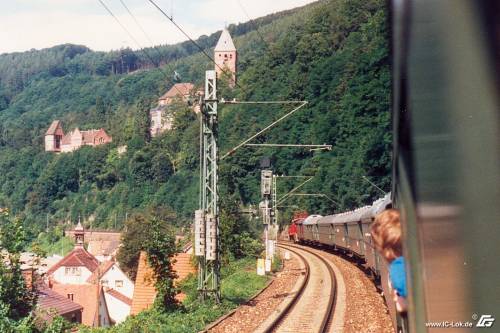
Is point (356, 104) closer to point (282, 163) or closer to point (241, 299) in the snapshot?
point (282, 163)

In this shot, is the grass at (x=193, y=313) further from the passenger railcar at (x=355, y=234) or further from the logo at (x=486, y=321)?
the logo at (x=486, y=321)

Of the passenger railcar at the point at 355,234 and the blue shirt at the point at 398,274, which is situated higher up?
the blue shirt at the point at 398,274

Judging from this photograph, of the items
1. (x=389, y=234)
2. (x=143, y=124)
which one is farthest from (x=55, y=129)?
(x=389, y=234)

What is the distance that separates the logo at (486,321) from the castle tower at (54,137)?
576ft

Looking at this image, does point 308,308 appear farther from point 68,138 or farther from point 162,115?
point 68,138

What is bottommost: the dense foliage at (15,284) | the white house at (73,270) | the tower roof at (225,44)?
the white house at (73,270)

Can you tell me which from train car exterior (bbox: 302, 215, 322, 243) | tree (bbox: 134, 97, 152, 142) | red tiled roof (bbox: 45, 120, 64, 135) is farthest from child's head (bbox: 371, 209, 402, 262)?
red tiled roof (bbox: 45, 120, 64, 135)

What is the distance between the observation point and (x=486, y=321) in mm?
1636

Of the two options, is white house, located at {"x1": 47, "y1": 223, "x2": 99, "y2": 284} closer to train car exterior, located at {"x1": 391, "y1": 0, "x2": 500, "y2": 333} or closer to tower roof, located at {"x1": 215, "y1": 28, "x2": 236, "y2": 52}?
tower roof, located at {"x1": 215, "y1": 28, "x2": 236, "y2": 52}

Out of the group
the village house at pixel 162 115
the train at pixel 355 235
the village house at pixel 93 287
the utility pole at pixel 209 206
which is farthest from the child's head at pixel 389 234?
the village house at pixel 162 115

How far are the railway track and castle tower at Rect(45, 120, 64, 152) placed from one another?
514 ft

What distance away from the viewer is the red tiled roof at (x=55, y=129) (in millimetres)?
173000

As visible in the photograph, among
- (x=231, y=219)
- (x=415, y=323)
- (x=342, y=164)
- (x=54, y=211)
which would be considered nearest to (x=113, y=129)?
(x=54, y=211)

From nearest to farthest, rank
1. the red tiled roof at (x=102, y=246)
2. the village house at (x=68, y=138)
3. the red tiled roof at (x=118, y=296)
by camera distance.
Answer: the red tiled roof at (x=118, y=296), the red tiled roof at (x=102, y=246), the village house at (x=68, y=138)
